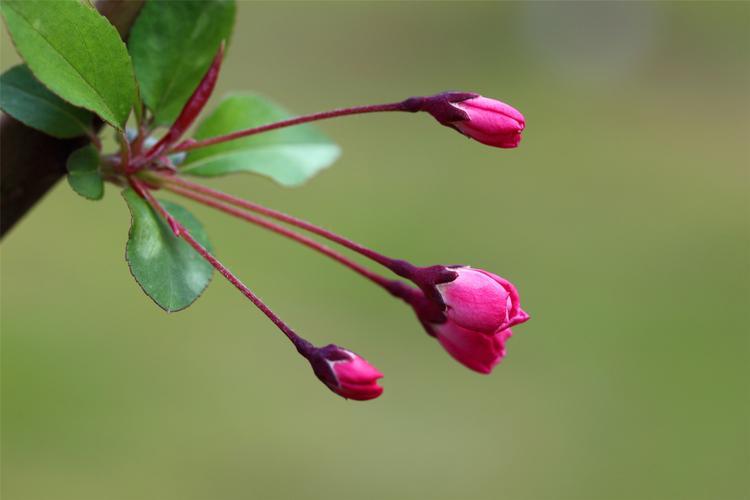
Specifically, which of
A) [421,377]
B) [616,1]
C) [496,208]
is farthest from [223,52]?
[616,1]

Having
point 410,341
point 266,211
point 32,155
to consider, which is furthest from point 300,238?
point 410,341

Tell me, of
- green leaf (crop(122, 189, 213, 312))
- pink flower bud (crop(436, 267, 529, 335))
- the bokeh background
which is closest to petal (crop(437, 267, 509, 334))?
pink flower bud (crop(436, 267, 529, 335))

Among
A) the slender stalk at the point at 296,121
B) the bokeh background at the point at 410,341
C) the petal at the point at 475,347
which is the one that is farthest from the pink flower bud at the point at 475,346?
the bokeh background at the point at 410,341

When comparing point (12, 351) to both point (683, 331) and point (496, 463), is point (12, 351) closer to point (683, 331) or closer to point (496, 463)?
point (496, 463)

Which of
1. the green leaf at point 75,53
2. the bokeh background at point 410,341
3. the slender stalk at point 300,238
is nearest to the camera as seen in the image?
the green leaf at point 75,53

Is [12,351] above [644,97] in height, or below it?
below

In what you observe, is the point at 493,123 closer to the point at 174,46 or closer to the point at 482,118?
the point at 482,118

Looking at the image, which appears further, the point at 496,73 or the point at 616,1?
the point at 616,1

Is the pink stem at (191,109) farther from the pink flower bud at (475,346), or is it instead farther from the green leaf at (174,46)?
the pink flower bud at (475,346)
